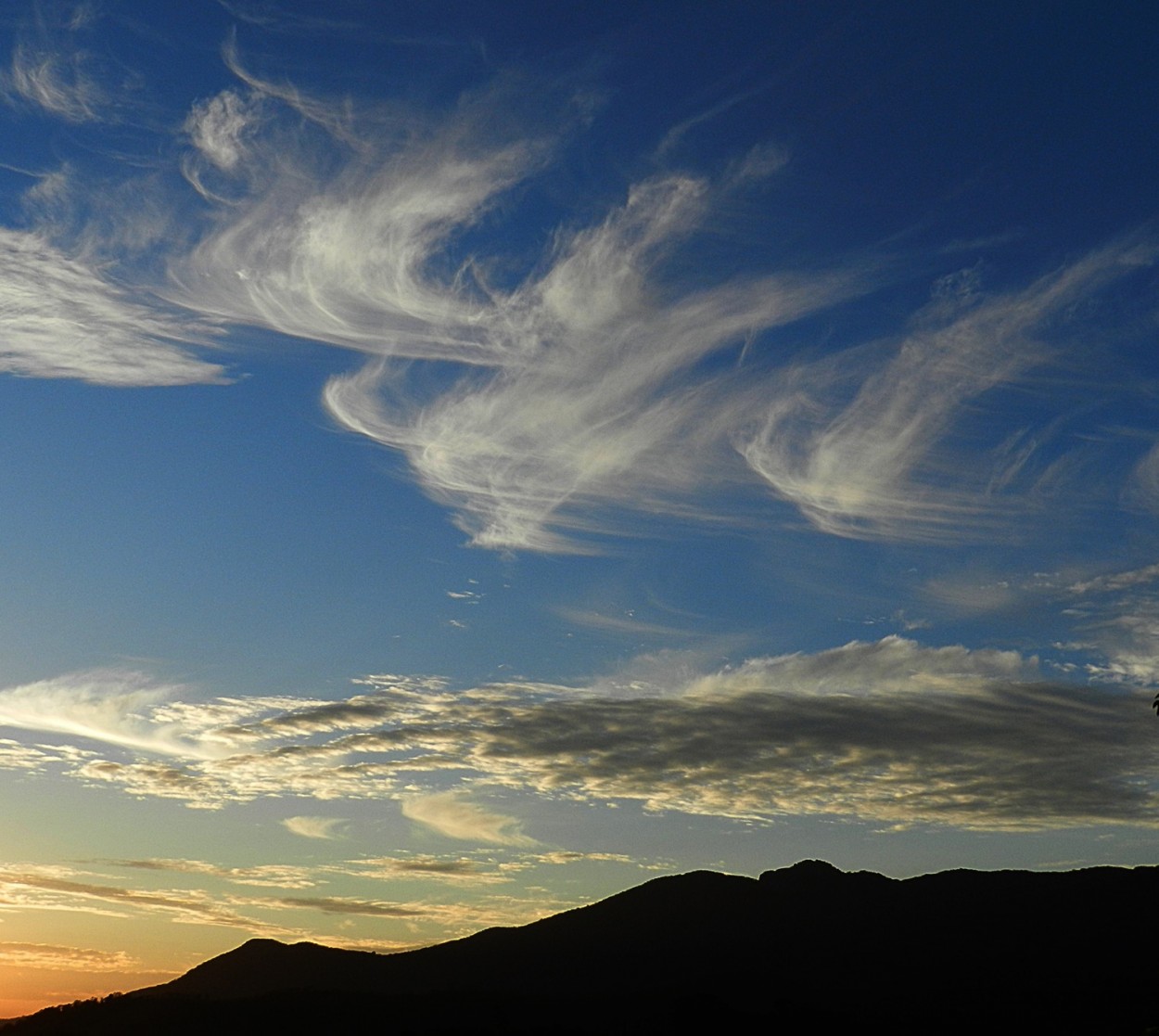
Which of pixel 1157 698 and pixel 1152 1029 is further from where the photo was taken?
pixel 1157 698

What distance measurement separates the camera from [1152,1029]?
34375 mm

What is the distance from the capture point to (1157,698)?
38469 millimetres

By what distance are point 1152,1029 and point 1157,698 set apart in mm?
10689

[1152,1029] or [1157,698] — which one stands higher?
[1157,698]
